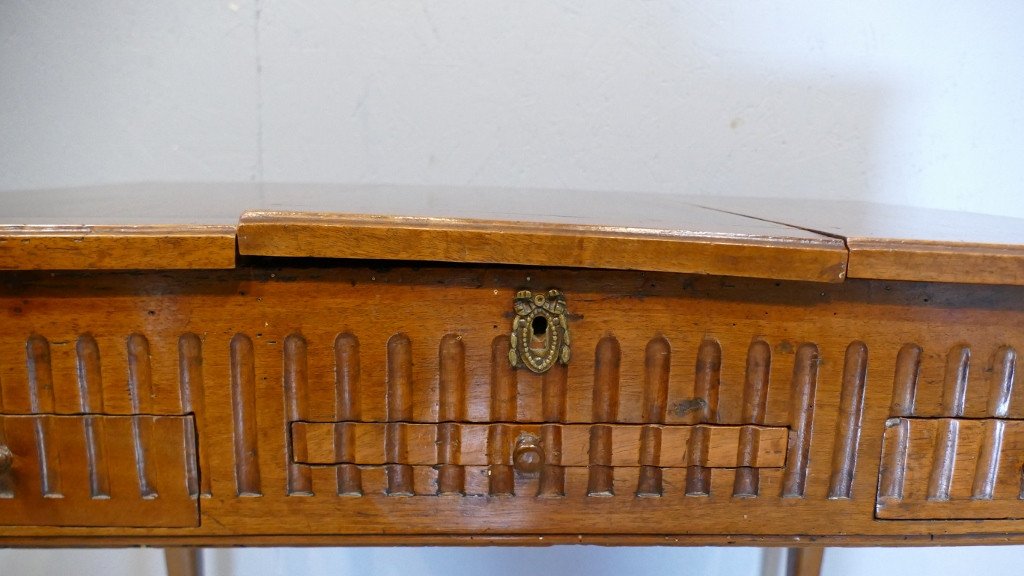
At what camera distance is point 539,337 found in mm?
530

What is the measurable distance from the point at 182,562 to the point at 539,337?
2.35ft

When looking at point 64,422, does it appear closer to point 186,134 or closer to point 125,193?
point 125,193

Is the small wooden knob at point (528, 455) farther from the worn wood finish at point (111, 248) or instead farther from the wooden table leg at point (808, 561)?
the wooden table leg at point (808, 561)

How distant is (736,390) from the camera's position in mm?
546

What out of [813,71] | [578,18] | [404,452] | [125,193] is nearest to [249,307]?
[404,452]

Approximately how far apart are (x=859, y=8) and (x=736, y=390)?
80 centimetres

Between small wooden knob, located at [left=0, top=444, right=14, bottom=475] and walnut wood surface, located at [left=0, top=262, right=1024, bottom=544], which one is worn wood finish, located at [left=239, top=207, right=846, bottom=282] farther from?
small wooden knob, located at [left=0, top=444, right=14, bottom=475]

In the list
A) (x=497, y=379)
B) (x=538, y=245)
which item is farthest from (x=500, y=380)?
(x=538, y=245)

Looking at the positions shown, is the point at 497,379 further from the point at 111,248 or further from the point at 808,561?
the point at 808,561

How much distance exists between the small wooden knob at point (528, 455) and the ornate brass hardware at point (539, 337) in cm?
6

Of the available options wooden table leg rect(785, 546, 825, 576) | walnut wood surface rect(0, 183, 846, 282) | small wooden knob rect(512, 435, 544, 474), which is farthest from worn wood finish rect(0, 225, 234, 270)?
wooden table leg rect(785, 546, 825, 576)

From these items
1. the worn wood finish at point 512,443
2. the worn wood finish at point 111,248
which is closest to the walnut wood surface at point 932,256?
the worn wood finish at point 512,443

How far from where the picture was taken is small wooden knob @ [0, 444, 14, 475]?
1.71ft

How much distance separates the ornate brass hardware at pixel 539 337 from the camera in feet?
1.70
